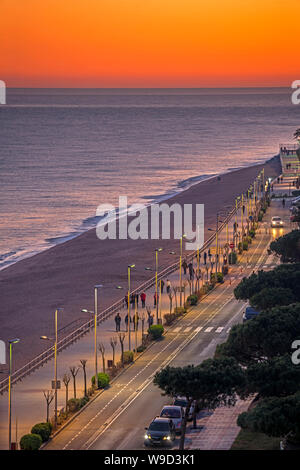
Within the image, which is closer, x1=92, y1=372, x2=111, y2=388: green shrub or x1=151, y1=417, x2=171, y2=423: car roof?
x1=151, y1=417, x2=171, y2=423: car roof

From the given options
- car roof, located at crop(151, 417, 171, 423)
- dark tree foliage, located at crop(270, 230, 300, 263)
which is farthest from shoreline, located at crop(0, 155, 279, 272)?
car roof, located at crop(151, 417, 171, 423)

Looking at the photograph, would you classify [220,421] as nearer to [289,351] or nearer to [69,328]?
[289,351]

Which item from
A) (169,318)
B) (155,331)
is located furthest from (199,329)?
(155,331)

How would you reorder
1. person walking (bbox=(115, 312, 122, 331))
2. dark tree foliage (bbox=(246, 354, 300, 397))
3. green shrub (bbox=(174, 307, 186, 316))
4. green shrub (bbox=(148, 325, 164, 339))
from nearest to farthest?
dark tree foliage (bbox=(246, 354, 300, 397)) < green shrub (bbox=(148, 325, 164, 339)) < person walking (bbox=(115, 312, 122, 331)) < green shrub (bbox=(174, 307, 186, 316))

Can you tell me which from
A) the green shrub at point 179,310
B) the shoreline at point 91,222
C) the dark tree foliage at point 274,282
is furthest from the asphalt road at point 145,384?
the shoreline at point 91,222

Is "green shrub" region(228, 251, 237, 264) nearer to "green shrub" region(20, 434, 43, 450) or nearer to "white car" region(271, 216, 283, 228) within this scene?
"white car" region(271, 216, 283, 228)

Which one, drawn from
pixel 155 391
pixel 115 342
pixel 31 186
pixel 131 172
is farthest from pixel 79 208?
pixel 155 391
